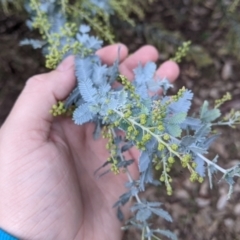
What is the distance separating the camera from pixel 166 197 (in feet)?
5.37

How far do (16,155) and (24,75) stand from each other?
53 cm

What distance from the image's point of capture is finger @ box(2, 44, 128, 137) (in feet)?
3.47

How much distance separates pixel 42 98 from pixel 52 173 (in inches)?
7.4

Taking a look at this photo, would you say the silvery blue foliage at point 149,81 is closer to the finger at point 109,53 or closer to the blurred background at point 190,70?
the finger at point 109,53

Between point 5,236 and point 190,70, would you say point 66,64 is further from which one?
point 190,70

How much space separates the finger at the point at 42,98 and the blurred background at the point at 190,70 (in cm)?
34

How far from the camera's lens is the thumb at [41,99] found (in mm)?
1057

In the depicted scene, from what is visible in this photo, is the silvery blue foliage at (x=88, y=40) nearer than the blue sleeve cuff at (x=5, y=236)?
No

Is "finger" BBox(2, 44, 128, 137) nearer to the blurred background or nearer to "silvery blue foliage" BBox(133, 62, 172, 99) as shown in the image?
"silvery blue foliage" BBox(133, 62, 172, 99)

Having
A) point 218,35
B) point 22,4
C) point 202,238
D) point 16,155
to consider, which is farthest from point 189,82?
point 16,155

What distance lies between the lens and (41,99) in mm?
1081

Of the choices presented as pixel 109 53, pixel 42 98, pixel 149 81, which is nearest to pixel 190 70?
pixel 109 53

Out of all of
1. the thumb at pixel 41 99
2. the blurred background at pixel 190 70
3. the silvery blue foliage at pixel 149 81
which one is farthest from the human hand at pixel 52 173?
the blurred background at pixel 190 70

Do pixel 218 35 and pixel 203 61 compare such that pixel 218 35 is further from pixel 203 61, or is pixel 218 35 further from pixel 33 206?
pixel 33 206
